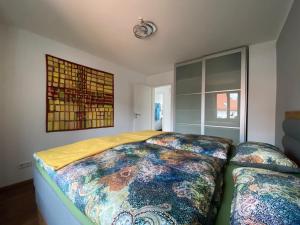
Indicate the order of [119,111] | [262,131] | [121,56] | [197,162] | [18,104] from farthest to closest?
[119,111]
[121,56]
[262,131]
[18,104]
[197,162]

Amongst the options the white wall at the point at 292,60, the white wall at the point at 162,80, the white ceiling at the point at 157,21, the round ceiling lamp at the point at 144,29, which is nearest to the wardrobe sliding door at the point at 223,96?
the white ceiling at the point at 157,21

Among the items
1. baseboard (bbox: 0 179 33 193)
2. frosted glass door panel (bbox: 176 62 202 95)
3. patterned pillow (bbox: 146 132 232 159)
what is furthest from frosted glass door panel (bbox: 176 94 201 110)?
baseboard (bbox: 0 179 33 193)

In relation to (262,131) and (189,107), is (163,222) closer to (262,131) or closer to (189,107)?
(262,131)

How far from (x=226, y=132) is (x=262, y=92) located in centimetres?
90

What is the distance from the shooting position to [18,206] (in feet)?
5.48

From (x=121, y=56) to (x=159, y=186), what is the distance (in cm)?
304

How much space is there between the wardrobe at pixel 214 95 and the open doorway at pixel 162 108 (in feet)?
9.27

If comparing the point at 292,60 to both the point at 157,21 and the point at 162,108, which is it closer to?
the point at 157,21

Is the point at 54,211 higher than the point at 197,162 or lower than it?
lower

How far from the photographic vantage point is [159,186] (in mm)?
667

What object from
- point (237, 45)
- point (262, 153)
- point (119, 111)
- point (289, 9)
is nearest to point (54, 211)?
point (262, 153)

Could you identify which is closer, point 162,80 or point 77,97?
point 77,97

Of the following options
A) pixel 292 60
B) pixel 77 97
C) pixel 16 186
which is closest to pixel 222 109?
pixel 292 60

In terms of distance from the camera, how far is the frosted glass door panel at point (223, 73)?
2563mm
